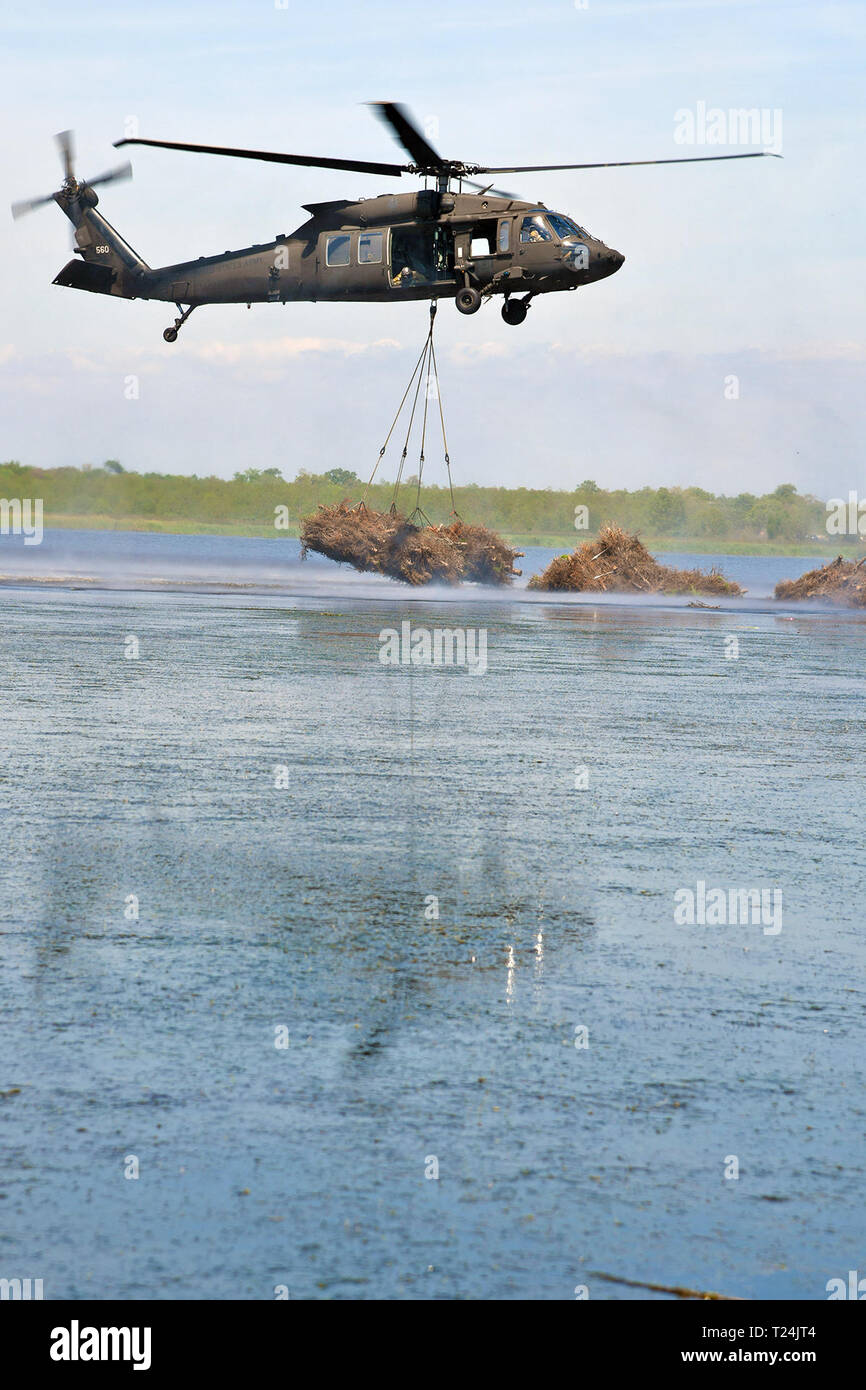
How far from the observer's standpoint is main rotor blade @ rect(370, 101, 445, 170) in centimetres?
1956

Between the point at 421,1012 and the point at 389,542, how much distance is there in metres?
32.2

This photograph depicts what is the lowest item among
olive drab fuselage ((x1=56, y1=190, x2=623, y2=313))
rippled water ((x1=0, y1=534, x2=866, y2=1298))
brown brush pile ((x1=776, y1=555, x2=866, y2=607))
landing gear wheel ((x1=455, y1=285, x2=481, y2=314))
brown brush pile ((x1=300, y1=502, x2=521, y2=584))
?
rippled water ((x1=0, y1=534, x2=866, y2=1298))

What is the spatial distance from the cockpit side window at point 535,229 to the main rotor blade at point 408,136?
162 cm

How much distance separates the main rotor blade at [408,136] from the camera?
1956 centimetres

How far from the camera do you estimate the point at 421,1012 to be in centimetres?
496

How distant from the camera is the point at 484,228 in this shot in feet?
75.1

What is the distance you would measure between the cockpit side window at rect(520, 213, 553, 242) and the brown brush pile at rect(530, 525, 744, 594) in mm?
17678

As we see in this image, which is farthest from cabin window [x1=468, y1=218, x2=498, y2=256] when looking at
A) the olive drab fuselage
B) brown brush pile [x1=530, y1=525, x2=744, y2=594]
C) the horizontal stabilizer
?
brown brush pile [x1=530, y1=525, x2=744, y2=594]

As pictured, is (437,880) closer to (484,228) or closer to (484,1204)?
(484,1204)

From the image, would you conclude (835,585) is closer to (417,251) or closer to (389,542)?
(389,542)

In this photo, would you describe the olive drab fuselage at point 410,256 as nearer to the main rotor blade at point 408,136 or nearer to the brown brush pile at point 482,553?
the main rotor blade at point 408,136

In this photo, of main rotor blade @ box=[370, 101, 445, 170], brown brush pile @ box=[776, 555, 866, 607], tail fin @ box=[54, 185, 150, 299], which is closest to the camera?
main rotor blade @ box=[370, 101, 445, 170]

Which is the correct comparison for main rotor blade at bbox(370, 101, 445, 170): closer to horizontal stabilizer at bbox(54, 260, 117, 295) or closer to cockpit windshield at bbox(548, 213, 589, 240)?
cockpit windshield at bbox(548, 213, 589, 240)

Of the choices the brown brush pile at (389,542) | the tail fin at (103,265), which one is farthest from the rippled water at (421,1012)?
the brown brush pile at (389,542)
